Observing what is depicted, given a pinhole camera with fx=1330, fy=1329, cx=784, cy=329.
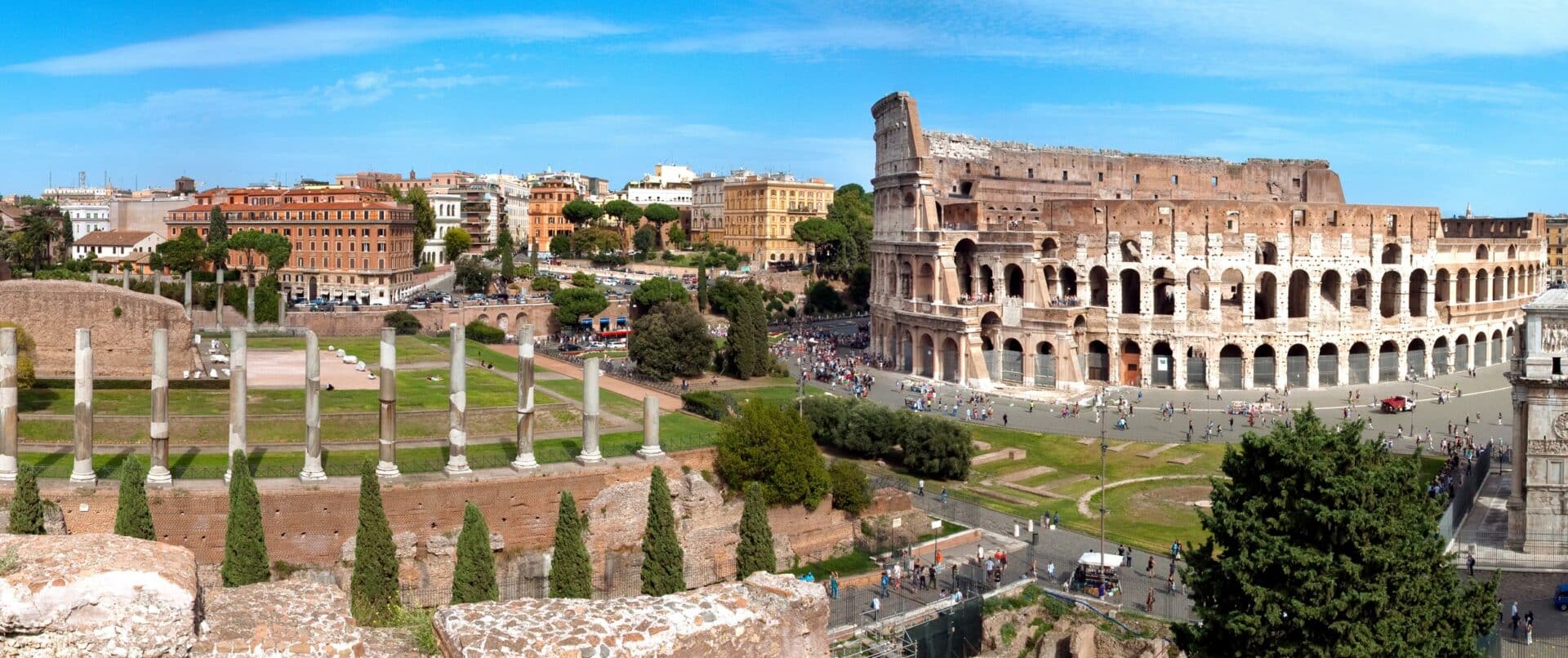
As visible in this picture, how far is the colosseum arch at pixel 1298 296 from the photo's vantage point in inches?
2452

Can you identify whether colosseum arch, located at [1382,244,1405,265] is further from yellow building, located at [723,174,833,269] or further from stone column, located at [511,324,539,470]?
yellow building, located at [723,174,833,269]

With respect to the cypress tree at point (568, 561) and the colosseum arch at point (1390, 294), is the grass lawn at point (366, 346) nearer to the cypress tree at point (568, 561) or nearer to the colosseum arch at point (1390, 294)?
the cypress tree at point (568, 561)

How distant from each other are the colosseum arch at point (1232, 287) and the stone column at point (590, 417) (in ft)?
130

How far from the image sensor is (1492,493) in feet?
122

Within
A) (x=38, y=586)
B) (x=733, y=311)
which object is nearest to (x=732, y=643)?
(x=38, y=586)

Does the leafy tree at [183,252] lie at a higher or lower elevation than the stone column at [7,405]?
higher

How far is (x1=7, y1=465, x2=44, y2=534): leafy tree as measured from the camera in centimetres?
2486

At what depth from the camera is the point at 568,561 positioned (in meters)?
27.1

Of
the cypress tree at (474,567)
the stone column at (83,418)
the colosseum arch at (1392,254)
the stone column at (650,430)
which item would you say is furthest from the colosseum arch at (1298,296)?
the stone column at (83,418)

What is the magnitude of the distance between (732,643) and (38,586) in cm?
613

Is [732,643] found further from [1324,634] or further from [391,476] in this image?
[391,476]

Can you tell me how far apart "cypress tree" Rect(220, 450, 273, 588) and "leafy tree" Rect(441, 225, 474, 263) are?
7928 centimetres

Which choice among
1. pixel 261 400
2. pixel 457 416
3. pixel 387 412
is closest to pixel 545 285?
pixel 261 400

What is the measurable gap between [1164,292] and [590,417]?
41.0 meters
